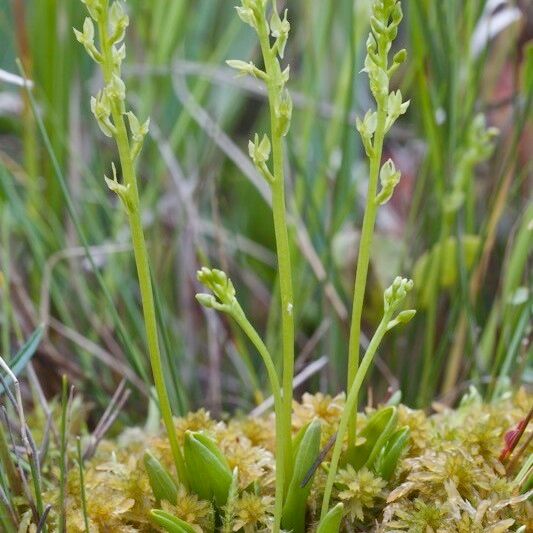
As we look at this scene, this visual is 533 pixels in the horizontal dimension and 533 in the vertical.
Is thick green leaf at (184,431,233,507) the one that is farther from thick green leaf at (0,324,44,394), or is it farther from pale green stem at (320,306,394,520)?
thick green leaf at (0,324,44,394)

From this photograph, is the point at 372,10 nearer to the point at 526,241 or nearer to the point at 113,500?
the point at 113,500

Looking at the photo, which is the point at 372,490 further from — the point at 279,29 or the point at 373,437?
the point at 279,29

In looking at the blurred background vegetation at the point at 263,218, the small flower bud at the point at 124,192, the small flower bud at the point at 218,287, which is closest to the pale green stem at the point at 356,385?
the small flower bud at the point at 218,287

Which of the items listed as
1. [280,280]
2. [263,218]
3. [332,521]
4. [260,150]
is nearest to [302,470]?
[332,521]

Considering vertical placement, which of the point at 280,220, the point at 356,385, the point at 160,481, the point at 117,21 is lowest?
the point at 160,481

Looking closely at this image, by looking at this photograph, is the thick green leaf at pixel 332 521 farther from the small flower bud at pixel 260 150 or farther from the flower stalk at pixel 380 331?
the small flower bud at pixel 260 150

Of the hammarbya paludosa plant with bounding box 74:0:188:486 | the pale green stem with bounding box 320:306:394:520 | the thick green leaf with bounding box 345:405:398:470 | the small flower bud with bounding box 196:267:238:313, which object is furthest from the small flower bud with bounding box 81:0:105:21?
the thick green leaf with bounding box 345:405:398:470
